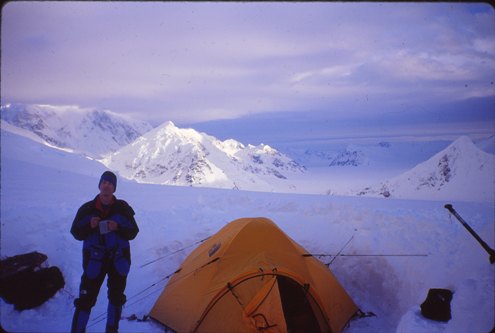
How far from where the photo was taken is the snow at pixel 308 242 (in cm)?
660

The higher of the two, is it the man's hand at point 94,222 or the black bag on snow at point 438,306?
the man's hand at point 94,222

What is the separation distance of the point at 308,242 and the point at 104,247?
6673 millimetres

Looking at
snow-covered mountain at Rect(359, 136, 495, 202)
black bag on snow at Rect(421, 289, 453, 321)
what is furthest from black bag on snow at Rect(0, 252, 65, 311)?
snow-covered mountain at Rect(359, 136, 495, 202)

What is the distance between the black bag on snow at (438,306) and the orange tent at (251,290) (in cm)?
190

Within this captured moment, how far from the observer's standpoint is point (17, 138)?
63.7 ft

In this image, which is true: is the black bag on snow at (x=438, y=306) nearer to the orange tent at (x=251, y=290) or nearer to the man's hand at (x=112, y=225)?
the orange tent at (x=251, y=290)

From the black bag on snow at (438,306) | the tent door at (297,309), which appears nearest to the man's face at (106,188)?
the tent door at (297,309)

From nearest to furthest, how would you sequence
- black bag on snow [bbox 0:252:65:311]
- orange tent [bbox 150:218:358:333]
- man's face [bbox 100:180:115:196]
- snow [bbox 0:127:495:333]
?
man's face [bbox 100:180:115:196], orange tent [bbox 150:218:358:333], snow [bbox 0:127:495:333], black bag on snow [bbox 0:252:65:311]

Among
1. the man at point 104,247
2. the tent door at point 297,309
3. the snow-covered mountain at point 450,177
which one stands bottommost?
the snow-covered mountain at point 450,177

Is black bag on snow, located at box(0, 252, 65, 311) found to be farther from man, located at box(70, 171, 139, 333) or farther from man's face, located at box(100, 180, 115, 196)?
man's face, located at box(100, 180, 115, 196)

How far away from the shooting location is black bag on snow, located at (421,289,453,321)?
18.5ft

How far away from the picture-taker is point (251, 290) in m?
6.30

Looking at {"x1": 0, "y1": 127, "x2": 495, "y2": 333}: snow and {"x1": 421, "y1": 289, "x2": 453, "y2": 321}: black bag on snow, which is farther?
{"x1": 0, "y1": 127, "x2": 495, "y2": 333}: snow

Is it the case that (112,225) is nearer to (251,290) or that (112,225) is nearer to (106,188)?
(106,188)
